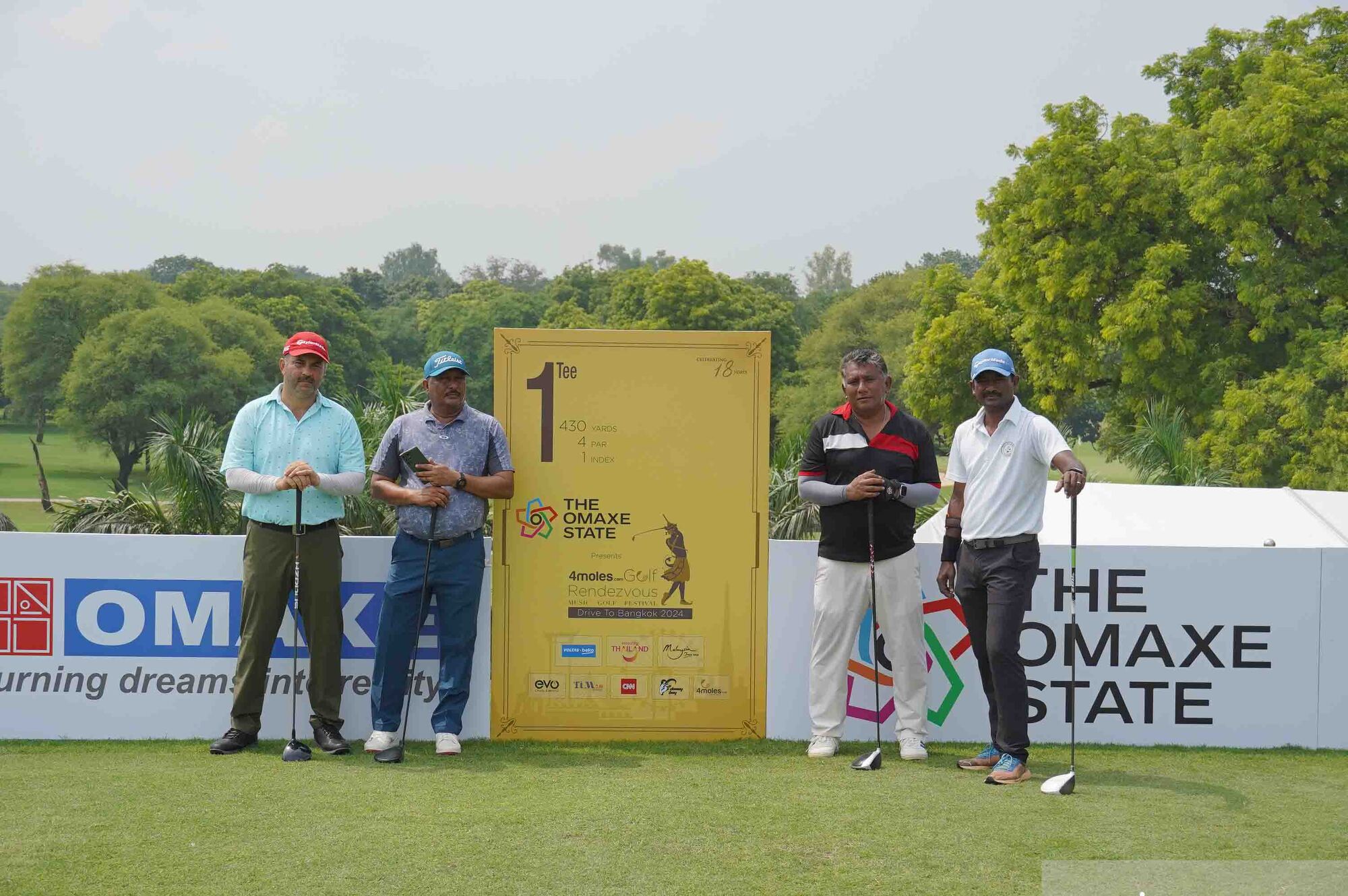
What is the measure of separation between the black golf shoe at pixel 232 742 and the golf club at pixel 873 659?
287 cm

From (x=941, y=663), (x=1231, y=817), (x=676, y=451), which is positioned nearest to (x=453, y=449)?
(x=676, y=451)

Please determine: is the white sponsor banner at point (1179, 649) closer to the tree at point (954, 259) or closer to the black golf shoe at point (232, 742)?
the black golf shoe at point (232, 742)

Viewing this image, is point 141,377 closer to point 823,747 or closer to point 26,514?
point 26,514

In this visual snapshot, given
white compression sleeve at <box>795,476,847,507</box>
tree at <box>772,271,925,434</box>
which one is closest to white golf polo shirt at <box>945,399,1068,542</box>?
white compression sleeve at <box>795,476,847,507</box>

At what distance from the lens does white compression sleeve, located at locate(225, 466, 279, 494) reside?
246 inches

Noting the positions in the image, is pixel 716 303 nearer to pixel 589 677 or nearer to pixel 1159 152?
pixel 1159 152

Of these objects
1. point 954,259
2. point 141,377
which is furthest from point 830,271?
point 141,377

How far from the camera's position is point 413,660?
21.5 feet

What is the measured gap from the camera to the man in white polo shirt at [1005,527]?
5871 mm

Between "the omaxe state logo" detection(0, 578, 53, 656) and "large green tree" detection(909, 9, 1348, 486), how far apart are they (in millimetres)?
25217

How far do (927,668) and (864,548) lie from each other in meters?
0.81

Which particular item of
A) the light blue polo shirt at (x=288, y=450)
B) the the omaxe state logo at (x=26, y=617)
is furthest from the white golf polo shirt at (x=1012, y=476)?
the the omaxe state logo at (x=26, y=617)

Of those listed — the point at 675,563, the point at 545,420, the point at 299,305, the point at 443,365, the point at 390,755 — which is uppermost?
the point at 299,305

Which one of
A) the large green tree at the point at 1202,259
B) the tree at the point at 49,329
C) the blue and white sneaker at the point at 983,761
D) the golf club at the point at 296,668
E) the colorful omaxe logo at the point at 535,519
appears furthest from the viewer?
the tree at the point at 49,329
